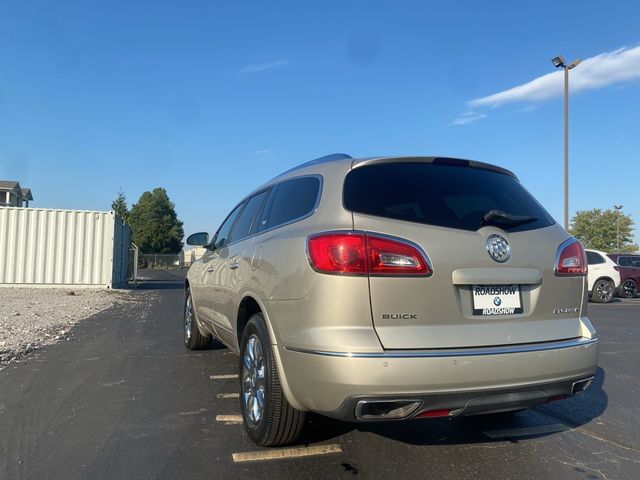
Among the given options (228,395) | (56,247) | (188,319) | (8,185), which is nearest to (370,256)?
(228,395)

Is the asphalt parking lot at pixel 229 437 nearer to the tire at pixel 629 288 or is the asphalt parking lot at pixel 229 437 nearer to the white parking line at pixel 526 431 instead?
the white parking line at pixel 526 431

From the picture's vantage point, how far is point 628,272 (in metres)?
17.6

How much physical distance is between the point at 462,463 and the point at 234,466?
1400 millimetres

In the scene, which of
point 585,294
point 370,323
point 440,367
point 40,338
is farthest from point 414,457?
point 40,338

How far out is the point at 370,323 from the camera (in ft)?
8.76

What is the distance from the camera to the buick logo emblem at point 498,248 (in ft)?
9.50

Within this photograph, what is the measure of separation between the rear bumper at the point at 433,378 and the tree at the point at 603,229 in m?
69.5

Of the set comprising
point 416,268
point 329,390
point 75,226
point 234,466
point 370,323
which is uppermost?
point 75,226

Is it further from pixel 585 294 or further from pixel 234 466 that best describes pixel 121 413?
pixel 585 294

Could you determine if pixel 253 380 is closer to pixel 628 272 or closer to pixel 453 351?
pixel 453 351

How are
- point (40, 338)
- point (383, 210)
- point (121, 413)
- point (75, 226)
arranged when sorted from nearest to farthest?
point (383, 210)
point (121, 413)
point (40, 338)
point (75, 226)

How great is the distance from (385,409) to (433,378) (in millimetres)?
297

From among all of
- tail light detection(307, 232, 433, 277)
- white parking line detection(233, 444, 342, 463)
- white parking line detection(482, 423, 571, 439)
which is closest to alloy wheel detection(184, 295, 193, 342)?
white parking line detection(233, 444, 342, 463)

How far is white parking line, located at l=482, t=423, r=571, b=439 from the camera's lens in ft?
12.2
